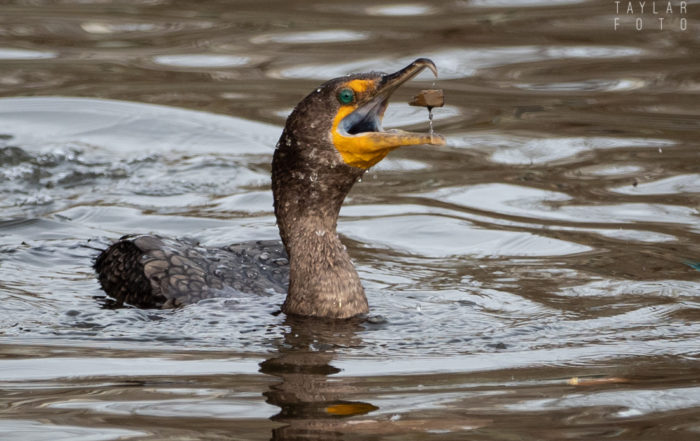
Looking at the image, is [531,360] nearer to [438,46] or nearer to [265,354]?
[265,354]

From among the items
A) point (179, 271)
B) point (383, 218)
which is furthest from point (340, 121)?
point (383, 218)

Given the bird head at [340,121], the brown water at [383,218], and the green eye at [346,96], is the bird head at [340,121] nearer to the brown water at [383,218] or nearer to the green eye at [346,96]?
the green eye at [346,96]

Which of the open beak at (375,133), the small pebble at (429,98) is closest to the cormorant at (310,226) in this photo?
the open beak at (375,133)

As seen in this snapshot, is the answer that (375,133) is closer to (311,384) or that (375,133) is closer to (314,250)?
(314,250)

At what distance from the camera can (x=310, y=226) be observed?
6.28 meters

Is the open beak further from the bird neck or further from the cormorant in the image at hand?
the bird neck

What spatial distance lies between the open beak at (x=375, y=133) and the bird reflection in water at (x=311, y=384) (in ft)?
2.56

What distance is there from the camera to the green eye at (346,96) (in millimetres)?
5977

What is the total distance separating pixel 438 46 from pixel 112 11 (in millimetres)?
3295

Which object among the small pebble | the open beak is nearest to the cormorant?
the open beak

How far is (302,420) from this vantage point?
14.8 ft

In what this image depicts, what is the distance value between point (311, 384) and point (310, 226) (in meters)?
1.38

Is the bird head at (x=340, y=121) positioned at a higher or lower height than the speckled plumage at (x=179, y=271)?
higher

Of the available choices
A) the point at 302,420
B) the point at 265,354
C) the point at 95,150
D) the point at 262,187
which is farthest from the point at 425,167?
the point at 302,420
